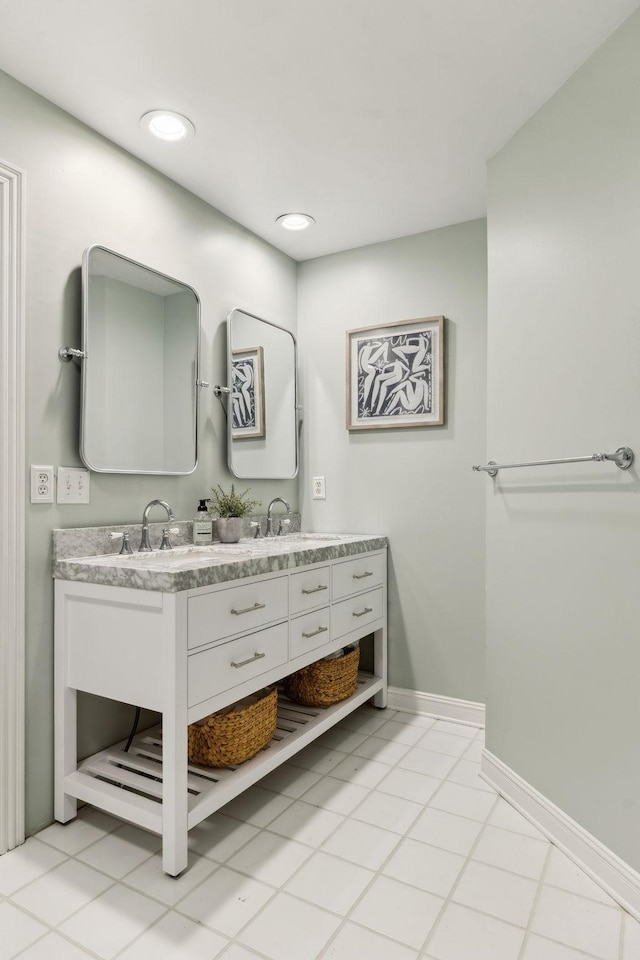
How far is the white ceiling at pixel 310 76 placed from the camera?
1483 millimetres

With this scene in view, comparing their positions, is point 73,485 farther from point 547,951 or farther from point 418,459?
point 547,951

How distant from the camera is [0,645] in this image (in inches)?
63.4

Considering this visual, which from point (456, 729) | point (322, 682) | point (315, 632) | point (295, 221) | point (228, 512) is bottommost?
point (456, 729)

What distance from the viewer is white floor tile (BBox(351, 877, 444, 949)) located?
1330 mm

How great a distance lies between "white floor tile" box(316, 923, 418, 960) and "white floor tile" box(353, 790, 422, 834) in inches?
17.0

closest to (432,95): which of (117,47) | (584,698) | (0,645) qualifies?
(117,47)

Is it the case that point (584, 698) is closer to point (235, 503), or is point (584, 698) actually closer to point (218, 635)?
point (218, 635)

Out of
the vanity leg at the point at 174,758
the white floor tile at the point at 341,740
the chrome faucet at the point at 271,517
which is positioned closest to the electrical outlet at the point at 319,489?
the chrome faucet at the point at 271,517

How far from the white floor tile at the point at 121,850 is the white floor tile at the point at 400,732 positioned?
41.3 inches

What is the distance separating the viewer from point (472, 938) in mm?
1312

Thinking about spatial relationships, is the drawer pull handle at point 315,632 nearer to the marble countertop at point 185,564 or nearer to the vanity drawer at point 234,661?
the vanity drawer at point 234,661

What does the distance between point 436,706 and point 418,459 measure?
113 centimetres

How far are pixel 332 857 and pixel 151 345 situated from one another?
5.80 ft

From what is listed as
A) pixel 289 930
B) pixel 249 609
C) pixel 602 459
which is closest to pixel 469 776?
pixel 289 930
